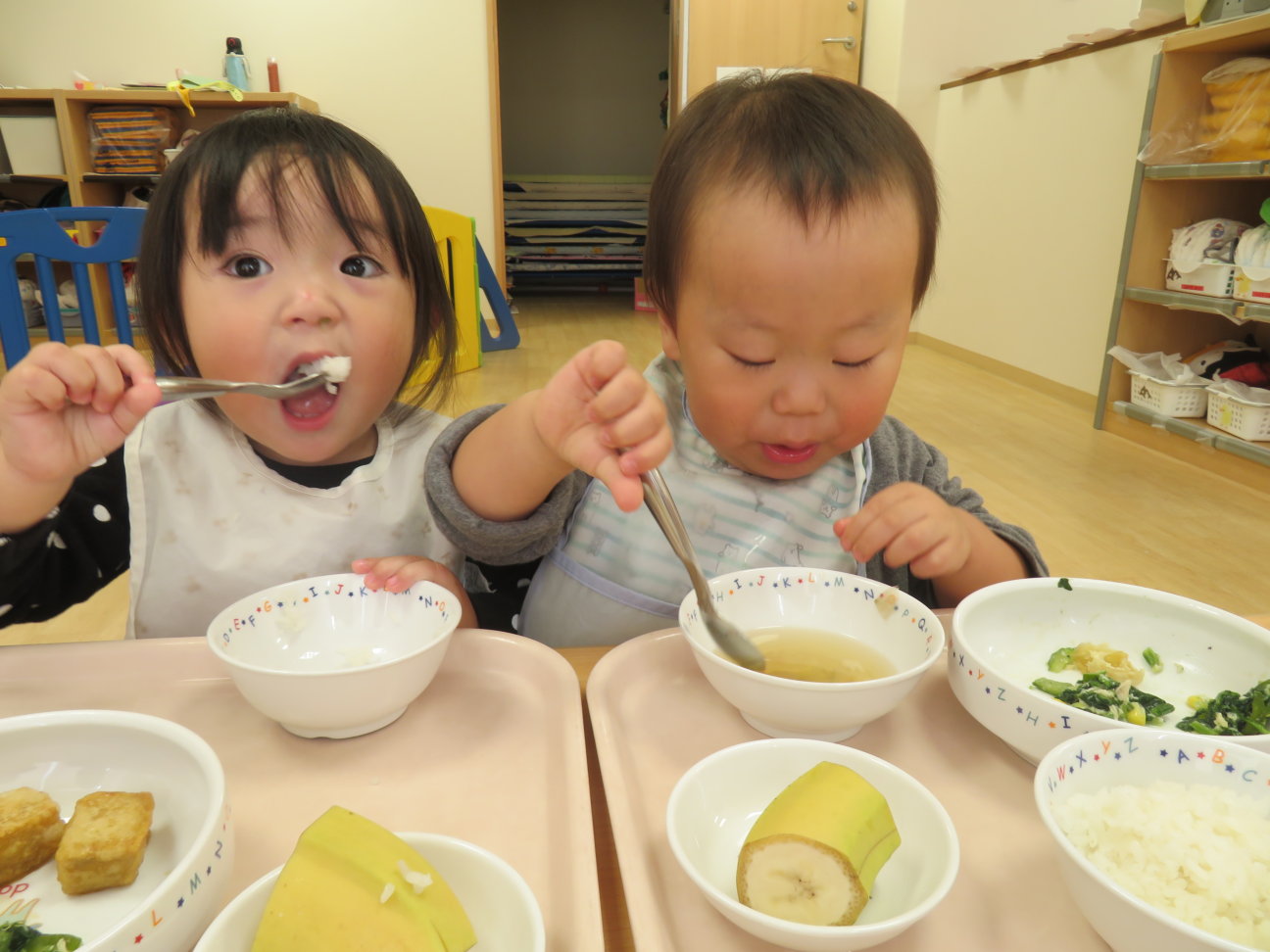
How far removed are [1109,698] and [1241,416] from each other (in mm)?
2495

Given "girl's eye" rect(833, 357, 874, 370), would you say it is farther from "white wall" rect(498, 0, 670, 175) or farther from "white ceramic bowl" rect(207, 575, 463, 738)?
"white wall" rect(498, 0, 670, 175)

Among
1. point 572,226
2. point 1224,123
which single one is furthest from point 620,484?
point 572,226

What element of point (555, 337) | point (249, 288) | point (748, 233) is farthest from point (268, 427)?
point (555, 337)

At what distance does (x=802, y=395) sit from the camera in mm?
788

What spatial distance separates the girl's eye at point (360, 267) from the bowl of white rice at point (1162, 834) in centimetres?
74

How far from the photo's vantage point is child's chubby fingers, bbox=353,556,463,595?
0.71 m

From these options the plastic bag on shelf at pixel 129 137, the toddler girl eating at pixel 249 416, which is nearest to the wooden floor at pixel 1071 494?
the toddler girl eating at pixel 249 416

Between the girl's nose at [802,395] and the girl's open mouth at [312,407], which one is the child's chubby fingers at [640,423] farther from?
the girl's open mouth at [312,407]

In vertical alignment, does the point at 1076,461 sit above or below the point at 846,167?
below

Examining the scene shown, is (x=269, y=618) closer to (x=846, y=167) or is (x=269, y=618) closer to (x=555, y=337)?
(x=846, y=167)

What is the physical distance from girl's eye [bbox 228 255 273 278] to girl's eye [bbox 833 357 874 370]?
0.56m

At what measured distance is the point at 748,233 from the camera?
0.78 meters

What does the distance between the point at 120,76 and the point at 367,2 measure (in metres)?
1.42

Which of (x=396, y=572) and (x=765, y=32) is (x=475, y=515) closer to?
(x=396, y=572)
